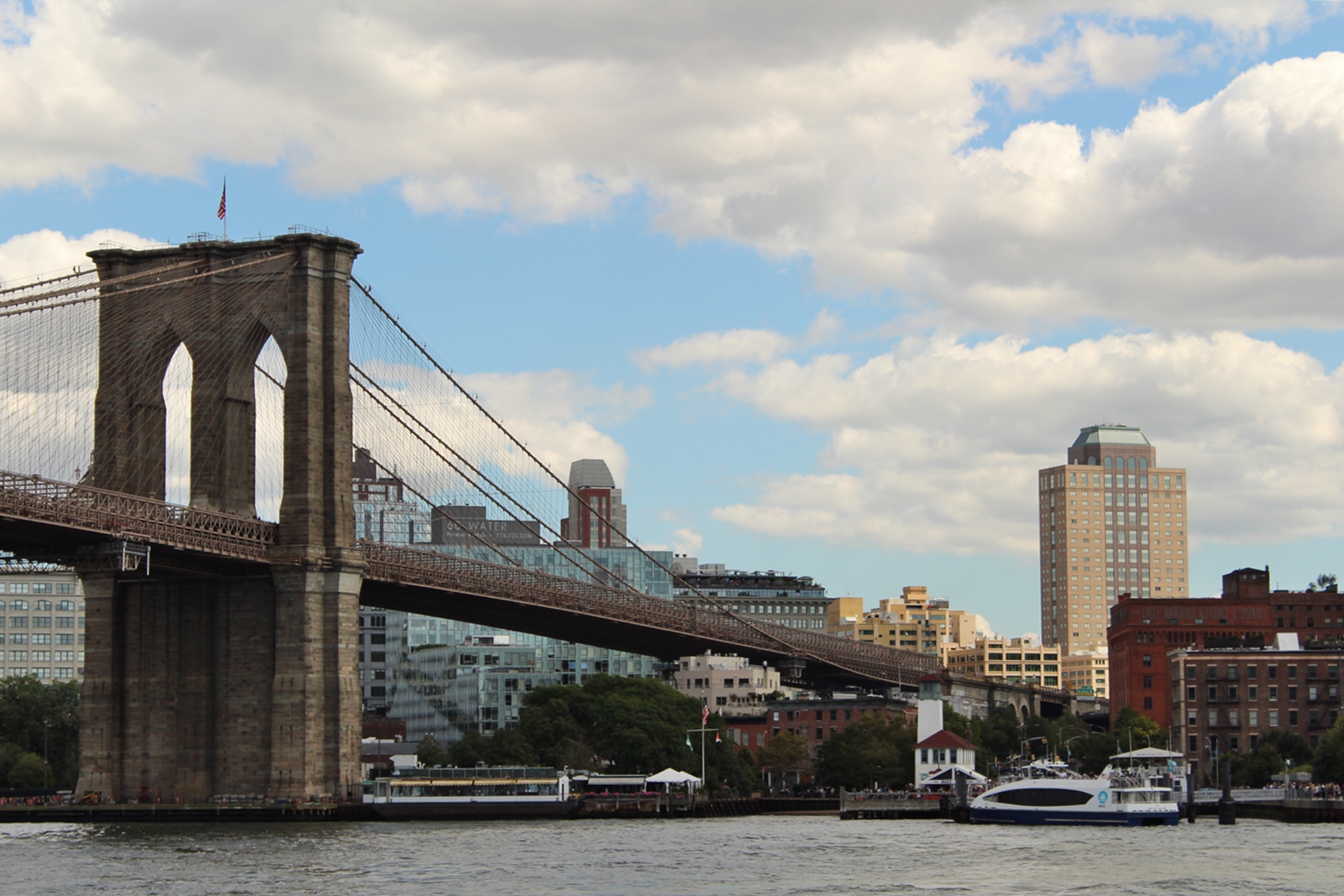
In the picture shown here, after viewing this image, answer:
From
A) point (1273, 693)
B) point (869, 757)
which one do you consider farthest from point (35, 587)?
point (1273, 693)

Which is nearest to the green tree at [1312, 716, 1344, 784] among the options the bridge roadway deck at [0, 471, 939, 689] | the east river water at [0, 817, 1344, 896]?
the east river water at [0, 817, 1344, 896]

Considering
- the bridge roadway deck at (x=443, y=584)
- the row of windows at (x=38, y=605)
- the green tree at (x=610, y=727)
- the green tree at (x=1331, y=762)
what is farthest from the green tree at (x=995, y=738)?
the row of windows at (x=38, y=605)

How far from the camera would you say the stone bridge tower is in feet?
284

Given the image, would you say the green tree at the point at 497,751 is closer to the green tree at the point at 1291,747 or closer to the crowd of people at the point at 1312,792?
the crowd of people at the point at 1312,792

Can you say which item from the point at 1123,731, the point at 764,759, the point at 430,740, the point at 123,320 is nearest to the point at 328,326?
the point at 123,320

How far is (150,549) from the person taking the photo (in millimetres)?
81562

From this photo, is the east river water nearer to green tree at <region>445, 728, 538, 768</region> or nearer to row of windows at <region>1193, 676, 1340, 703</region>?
green tree at <region>445, 728, 538, 768</region>

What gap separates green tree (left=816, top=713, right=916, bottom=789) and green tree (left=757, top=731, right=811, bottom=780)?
1448cm

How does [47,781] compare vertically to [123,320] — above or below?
below

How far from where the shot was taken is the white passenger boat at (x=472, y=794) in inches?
3428

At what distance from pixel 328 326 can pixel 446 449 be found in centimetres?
1643

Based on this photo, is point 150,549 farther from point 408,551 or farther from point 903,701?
point 903,701

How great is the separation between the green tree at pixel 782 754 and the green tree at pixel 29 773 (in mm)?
46699

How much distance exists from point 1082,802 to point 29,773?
239 feet
